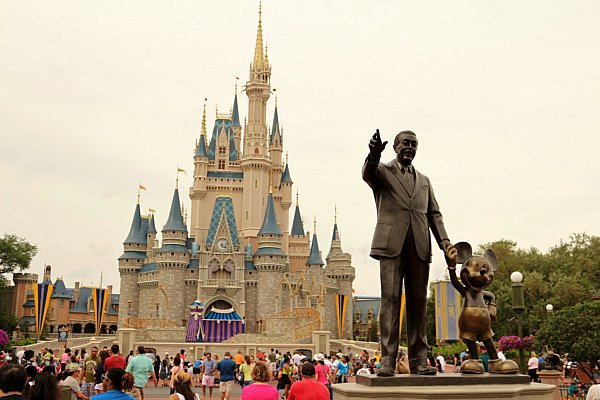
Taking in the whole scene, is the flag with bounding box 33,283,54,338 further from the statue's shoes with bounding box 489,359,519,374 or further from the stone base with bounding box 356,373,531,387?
the statue's shoes with bounding box 489,359,519,374

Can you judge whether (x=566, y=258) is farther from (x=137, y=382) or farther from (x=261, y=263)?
(x=137, y=382)

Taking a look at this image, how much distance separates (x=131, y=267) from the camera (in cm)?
6425

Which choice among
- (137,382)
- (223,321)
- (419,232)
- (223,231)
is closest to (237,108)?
(223,231)

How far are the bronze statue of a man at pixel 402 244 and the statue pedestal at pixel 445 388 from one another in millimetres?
512

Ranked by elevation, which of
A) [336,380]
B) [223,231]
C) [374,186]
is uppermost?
[223,231]

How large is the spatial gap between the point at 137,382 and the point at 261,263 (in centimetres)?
5008

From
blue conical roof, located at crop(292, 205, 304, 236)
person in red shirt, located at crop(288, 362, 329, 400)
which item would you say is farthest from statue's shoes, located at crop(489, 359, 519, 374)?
blue conical roof, located at crop(292, 205, 304, 236)

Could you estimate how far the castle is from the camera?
58812 millimetres

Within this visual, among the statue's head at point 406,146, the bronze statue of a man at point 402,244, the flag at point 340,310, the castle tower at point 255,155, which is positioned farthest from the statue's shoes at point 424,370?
the castle tower at point 255,155

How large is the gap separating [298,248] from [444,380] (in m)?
65.2

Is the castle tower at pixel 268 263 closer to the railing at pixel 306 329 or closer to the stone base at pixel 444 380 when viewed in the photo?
the railing at pixel 306 329

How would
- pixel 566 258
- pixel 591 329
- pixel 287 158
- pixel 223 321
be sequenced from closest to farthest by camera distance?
1. pixel 591 329
2. pixel 566 258
3. pixel 223 321
4. pixel 287 158

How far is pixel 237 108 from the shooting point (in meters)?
79.7

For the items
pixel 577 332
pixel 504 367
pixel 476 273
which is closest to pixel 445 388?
pixel 504 367
